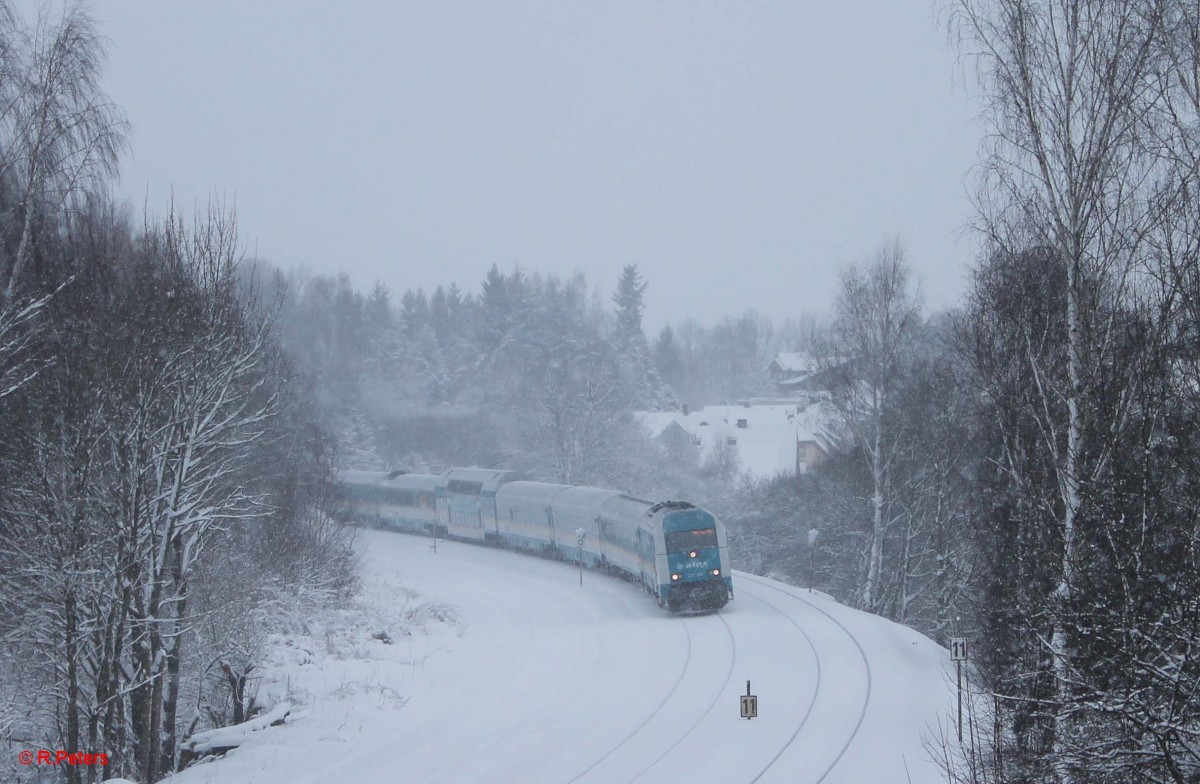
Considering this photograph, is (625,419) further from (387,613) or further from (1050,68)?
(1050,68)

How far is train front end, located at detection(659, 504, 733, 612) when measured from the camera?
26.2 m

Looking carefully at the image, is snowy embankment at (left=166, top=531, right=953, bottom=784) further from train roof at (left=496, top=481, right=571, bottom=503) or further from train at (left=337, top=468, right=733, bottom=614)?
train roof at (left=496, top=481, right=571, bottom=503)

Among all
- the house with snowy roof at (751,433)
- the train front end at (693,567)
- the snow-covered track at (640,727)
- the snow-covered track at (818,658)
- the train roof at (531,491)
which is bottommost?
the snow-covered track at (818,658)

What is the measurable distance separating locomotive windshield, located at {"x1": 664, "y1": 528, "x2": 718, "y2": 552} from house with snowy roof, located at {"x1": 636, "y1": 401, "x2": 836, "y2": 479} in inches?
1003

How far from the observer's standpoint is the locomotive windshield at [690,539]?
26422 millimetres

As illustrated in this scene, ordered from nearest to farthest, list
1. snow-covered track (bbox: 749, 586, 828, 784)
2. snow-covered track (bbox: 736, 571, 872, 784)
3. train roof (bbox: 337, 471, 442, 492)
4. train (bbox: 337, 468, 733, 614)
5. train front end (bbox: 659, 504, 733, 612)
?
snow-covered track (bbox: 749, 586, 828, 784) < snow-covered track (bbox: 736, 571, 872, 784) < train front end (bbox: 659, 504, 733, 612) < train (bbox: 337, 468, 733, 614) < train roof (bbox: 337, 471, 442, 492)

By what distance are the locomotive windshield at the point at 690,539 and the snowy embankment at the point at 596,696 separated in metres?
2.08

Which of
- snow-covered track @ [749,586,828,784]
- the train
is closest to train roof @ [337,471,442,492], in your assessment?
the train

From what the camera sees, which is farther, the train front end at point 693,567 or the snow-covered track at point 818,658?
the train front end at point 693,567

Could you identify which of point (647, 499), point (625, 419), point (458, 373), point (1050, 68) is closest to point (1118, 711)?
point (1050, 68)

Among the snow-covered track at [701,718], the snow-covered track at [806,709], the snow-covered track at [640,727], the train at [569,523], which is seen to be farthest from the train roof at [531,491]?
the snow-covered track at [640,727]

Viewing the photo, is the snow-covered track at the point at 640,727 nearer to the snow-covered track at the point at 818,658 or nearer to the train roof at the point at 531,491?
the snow-covered track at the point at 818,658

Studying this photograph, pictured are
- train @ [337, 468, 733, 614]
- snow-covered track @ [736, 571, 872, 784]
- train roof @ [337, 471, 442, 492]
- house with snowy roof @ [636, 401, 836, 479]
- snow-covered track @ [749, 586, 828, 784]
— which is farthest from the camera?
house with snowy roof @ [636, 401, 836, 479]

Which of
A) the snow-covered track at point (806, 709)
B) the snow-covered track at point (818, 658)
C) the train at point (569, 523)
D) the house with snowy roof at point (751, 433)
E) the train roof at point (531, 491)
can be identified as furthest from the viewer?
the house with snowy roof at point (751, 433)
